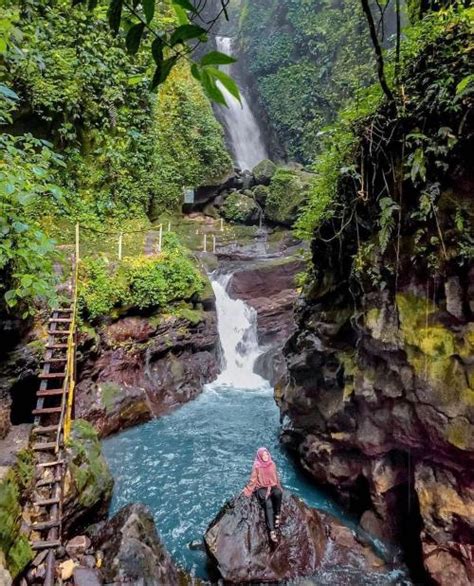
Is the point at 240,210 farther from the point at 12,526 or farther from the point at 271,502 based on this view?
the point at 12,526

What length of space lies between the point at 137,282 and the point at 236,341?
15.0 feet

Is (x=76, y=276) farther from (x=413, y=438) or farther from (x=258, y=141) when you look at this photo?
(x=258, y=141)

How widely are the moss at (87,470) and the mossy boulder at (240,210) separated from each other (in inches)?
611

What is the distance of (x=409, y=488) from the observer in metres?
5.31

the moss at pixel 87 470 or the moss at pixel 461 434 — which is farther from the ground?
the moss at pixel 461 434

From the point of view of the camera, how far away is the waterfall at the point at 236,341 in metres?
12.8

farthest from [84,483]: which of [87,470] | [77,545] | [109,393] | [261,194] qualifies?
[261,194]

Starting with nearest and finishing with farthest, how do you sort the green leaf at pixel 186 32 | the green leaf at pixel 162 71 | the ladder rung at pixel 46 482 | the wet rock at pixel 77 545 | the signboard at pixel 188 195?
1. the green leaf at pixel 186 32
2. the green leaf at pixel 162 71
3. the wet rock at pixel 77 545
4. the ladder rung at pixel 46 482
5. the signboard at pixel 188 195

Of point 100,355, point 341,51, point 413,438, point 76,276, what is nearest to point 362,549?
point 413,438

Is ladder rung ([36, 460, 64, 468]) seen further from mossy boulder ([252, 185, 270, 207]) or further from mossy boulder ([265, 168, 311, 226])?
mossy boulder ([252, 185, 270, 207])

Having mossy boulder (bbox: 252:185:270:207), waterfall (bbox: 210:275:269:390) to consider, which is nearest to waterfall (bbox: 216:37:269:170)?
mossy boulder (bbox: 252:185:270:207)

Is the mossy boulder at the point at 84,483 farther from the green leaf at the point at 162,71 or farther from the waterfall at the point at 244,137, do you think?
the waterfall at the point at 244,137

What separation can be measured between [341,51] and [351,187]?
21.9 m

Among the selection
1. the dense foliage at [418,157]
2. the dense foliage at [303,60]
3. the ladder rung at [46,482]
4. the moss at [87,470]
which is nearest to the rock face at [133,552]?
the moss at [87,470]
